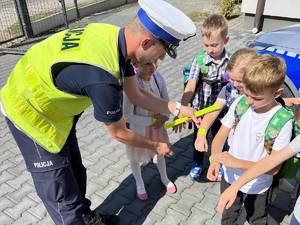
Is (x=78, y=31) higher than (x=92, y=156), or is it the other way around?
(x=78, y=31)

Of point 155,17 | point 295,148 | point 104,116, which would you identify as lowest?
point 295,148

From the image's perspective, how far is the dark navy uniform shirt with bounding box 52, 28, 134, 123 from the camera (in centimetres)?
174

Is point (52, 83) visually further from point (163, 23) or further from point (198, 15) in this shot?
point (198, 15)

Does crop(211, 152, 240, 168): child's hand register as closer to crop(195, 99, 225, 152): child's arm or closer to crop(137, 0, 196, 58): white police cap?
crop(195, 99, 225, 152): child's arm

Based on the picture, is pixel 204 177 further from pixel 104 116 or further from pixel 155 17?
pixel 155 17

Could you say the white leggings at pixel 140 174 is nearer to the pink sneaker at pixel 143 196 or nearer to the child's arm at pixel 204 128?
the pink sneaker at pixel 143 196

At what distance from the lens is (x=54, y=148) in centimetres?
215

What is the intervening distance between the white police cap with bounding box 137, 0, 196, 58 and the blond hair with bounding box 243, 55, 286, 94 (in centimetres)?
43

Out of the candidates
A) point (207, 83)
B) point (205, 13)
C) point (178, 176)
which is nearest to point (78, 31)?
point (207, 83)

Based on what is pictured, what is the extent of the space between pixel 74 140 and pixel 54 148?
31 cm

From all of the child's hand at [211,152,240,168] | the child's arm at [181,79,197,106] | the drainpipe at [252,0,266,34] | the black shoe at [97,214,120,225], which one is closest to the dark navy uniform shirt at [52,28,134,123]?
the child's hand at [211,152,240,168]

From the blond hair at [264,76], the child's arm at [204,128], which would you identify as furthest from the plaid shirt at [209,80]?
the blond hair at [264,76]

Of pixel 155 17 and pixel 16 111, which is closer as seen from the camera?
pixel 155 17

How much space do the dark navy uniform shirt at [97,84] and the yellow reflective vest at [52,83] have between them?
32 mm
